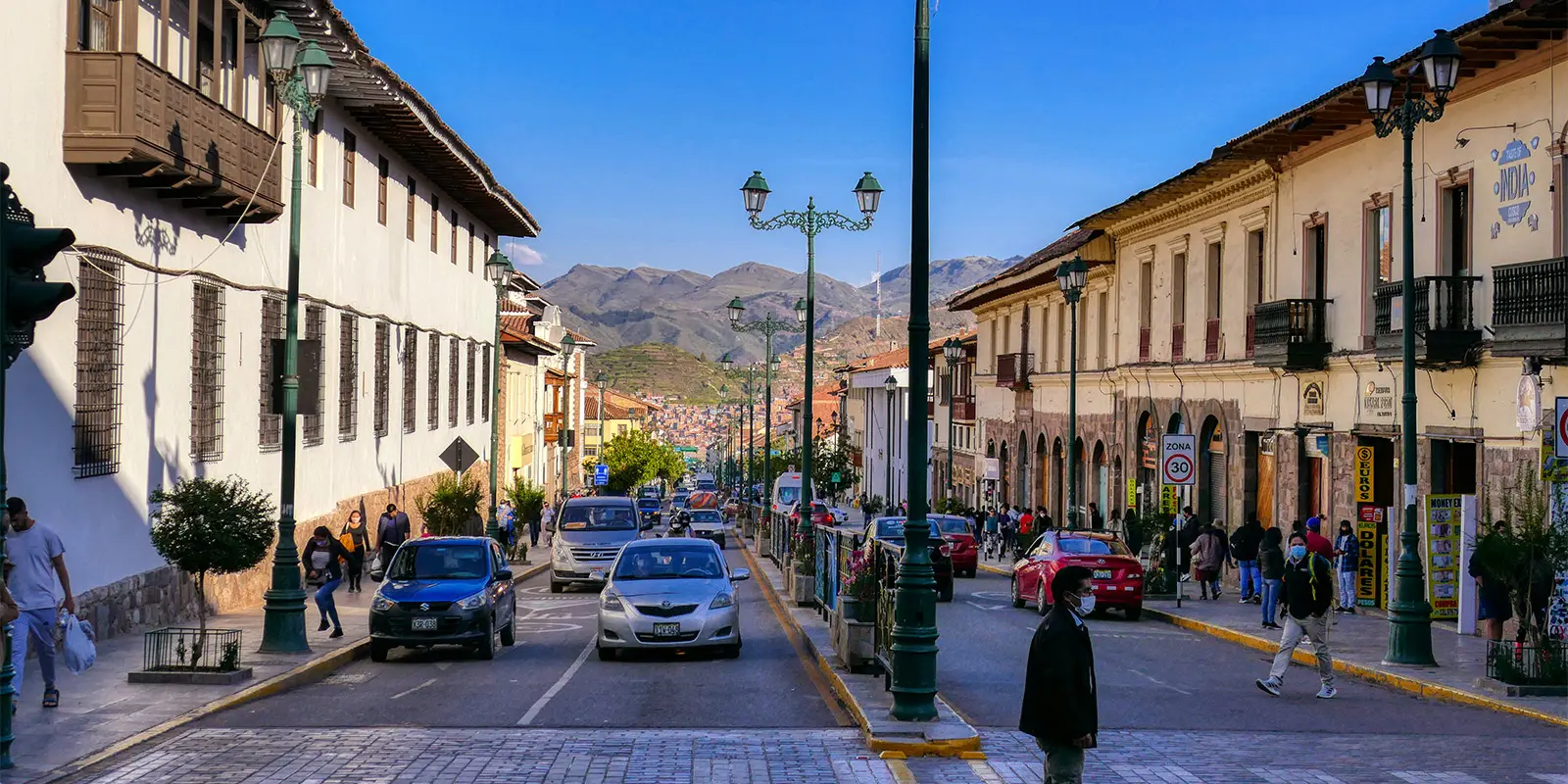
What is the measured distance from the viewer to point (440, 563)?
67.6 ft

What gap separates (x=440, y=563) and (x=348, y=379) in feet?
45.9

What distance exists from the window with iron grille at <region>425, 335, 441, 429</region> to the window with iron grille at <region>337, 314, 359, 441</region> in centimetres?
898

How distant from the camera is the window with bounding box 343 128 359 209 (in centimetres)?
3259

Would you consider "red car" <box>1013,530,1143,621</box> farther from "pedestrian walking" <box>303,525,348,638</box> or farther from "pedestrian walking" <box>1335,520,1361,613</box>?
"pedestrian walking" <box>303,525,348,638</box>

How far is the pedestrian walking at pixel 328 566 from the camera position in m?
20.8

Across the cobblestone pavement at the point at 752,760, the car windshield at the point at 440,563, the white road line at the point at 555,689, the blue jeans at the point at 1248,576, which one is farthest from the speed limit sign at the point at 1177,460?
the cobblestone pavement at the point at 752,760

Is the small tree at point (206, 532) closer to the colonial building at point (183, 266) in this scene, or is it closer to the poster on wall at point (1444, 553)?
the colonial building at point (183, 266)

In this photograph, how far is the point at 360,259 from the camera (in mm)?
34000

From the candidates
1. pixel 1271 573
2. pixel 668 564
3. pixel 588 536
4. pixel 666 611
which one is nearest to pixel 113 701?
pixel 666 611

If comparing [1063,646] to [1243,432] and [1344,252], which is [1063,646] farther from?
[1243,432]

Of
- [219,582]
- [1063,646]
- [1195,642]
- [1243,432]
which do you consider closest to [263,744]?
[1063,646]

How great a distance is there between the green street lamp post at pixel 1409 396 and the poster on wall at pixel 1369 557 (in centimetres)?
864

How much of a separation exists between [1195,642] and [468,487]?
19370 mm

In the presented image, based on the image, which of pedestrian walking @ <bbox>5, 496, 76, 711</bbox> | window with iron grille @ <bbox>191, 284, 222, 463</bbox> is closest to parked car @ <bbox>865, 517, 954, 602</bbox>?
window with iron grille @ <bbox>191, 284, 222, 463</bbox>
